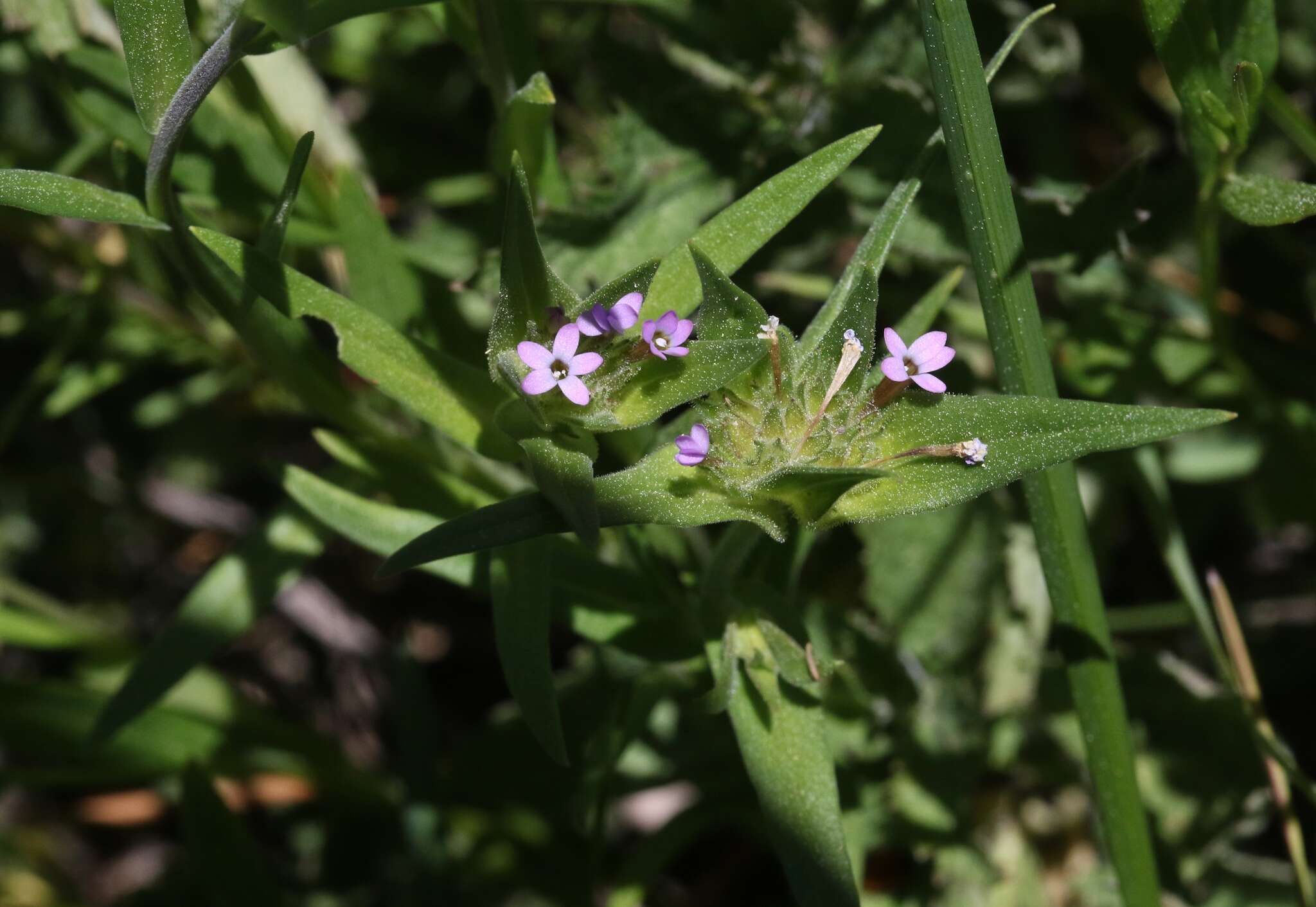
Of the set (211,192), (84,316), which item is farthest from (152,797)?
(211,192)

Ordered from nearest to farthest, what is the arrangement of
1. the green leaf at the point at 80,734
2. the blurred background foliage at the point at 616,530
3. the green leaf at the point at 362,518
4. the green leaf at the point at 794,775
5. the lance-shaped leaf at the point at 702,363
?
the lance-shaped leaf at the point at 702,363 → the green leaf at the point at 794,775 → the green leaf at the point at 362,518 → the blurred background foliage at the point at 616,530 → the green leaf at the point at 80,734

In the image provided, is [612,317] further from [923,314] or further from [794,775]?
[794,775]

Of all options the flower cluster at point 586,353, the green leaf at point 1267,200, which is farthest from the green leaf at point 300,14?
the green leaf at point 1267,200

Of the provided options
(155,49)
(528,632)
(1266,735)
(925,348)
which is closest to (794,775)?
(528,632)

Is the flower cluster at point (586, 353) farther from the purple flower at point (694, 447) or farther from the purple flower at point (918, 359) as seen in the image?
the purple flower at point (918, 359)

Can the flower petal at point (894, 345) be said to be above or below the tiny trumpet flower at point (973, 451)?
above

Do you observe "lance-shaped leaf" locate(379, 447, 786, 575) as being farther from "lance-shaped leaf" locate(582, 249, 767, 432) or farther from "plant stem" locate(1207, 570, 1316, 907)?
"plant stem" locate(1207, 570, 1316, 907)

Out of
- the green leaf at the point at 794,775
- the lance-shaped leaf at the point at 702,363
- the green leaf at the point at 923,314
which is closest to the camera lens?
the lance-shaped leaf at the point at 702,363
